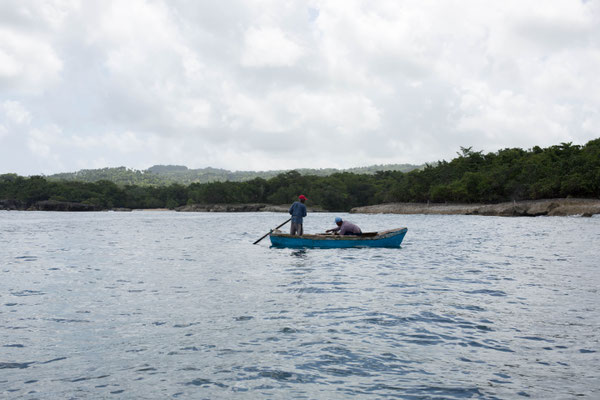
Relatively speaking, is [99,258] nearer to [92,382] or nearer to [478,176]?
[92,382]

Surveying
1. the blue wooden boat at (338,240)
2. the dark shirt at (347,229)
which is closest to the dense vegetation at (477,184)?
the blue wooden boat at (338,240)

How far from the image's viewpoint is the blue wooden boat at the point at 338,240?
29.5 meters

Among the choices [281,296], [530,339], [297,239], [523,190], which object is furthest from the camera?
[523,190]

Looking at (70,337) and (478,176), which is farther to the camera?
(478,176)

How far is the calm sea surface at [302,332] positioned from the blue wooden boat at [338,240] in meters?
7.51

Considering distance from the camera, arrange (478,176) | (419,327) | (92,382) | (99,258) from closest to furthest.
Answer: (92,382) → (419,327) → (99,258) → (478,176)

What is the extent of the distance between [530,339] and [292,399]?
5.88 m

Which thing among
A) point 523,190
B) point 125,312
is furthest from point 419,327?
point 523,190

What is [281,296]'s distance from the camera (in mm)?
15164

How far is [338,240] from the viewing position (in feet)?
97.0

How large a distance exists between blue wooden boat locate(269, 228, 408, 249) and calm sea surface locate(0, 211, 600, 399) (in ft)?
24.6

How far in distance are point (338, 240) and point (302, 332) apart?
62.1 feet

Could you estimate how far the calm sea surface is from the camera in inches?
299

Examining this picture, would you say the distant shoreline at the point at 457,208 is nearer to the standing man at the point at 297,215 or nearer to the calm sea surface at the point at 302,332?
the standing man at the point at 297,215
